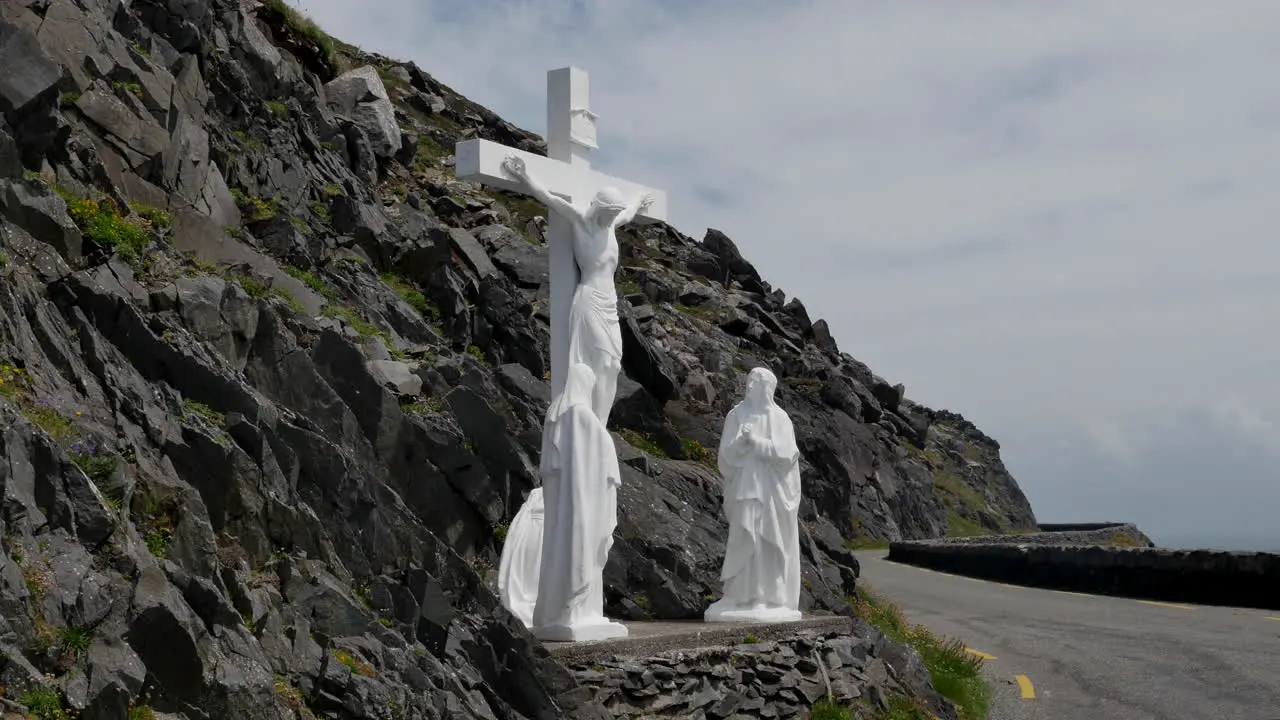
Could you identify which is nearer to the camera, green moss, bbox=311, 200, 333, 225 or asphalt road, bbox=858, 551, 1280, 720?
asphalt road, bbox=858, 551, 1280, 720

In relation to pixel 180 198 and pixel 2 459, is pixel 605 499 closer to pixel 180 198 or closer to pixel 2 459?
pixel 2 459

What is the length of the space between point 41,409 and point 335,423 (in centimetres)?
430

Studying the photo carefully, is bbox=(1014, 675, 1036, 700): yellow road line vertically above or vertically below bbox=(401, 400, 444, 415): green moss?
below

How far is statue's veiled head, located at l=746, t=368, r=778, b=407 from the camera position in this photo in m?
11.7

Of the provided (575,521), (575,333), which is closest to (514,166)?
(575,333)

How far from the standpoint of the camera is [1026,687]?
44.9 ft

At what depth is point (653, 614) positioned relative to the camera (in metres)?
13.3

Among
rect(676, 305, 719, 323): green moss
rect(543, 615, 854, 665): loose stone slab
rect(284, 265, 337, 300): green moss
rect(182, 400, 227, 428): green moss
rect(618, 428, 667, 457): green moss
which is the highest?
rect(676, 305, 719, 323): green moss

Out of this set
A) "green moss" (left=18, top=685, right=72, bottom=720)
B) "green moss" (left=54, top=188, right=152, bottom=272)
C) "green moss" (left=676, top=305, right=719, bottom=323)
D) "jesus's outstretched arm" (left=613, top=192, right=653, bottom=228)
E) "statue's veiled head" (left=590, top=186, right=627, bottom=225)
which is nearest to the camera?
"green moss" (left=18, top=685, right=72, bottom=720)

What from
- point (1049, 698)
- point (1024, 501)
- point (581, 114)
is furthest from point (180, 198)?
point (1024, 501)

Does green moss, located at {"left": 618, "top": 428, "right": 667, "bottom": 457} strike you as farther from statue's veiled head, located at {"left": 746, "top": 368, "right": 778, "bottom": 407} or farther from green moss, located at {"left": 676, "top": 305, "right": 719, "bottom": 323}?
green moss, located at {"left": 676, "top": 305, "right": 719, "bottom": 323}

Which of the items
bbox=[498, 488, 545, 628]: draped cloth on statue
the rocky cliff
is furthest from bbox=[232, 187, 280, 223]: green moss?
bbox=[498, 488, 545, 628]: draped cloth on statue

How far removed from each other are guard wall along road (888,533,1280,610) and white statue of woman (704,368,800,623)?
11.7m

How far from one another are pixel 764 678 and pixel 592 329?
3.06 m
